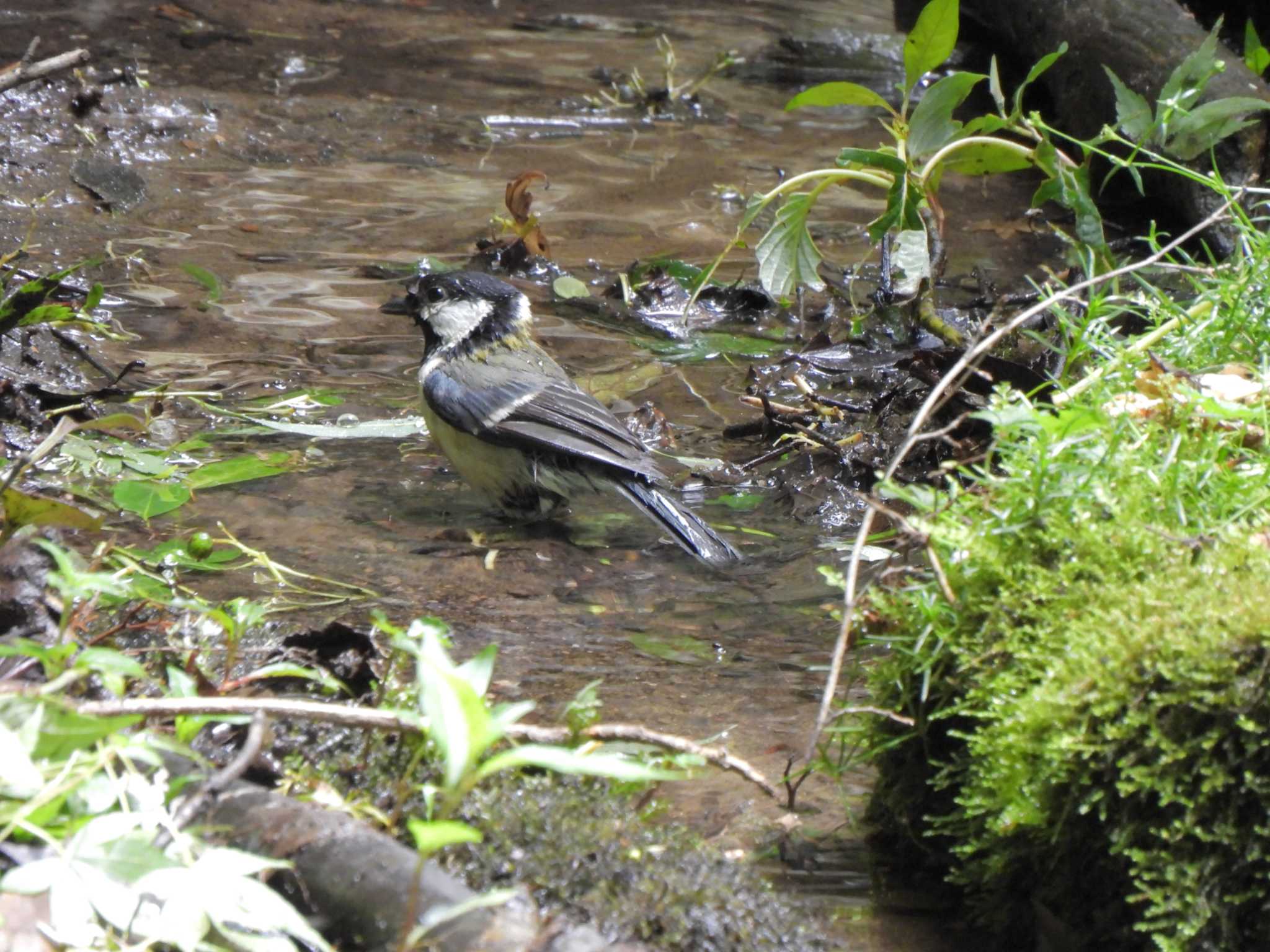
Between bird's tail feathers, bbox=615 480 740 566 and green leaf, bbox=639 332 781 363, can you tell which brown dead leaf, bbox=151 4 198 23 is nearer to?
green leaf, bbox=639 332 781 363

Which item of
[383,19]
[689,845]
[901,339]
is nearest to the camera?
[689,845]

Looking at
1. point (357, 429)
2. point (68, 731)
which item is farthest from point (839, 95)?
point (68, 731)

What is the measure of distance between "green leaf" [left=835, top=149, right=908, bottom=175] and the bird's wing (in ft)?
3.92

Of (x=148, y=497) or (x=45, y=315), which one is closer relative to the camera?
(x=148, y=497)

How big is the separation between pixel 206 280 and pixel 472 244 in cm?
157

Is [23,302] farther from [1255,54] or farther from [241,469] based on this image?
[1255,54]

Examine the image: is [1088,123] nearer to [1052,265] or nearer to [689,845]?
[1052,265]

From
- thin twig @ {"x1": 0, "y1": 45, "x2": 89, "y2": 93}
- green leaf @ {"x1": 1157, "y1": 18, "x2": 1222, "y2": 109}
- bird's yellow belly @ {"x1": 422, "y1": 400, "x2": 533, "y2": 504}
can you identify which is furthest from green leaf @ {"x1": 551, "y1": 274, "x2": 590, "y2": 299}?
green leaf @ {"x1": 1157, "y1": 18, "x2": 1222, "y2": 109}

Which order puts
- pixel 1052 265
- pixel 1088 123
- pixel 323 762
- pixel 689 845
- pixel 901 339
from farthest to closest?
pixel 1088 123, pixel 1052 265, pixel 901 339, pixel 323 762, pixel 689 845

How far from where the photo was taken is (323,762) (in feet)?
8.11

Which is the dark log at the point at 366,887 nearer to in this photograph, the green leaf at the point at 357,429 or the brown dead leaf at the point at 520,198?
the green leaf at the point at 357,429

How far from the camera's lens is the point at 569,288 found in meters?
6.50

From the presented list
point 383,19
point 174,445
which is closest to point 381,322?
point 174,445

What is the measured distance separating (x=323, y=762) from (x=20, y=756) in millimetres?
630
